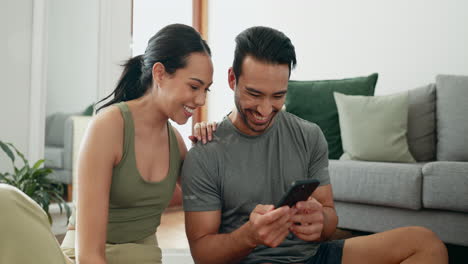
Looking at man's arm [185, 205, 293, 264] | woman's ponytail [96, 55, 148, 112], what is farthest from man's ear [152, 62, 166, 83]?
man's arm [185, 205, 293, 264]

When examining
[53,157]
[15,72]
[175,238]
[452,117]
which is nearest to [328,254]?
[452,117]

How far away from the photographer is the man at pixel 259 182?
138 cm

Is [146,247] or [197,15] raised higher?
[197,15]

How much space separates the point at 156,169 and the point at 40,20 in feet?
7.18

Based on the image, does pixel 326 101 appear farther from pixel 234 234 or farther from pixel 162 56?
pixel 234 234

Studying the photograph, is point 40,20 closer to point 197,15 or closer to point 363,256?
point 197,15

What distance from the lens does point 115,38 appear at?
3.71 metres

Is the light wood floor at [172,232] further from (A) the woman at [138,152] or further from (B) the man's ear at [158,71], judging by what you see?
(B) the man's ear at [158,71]

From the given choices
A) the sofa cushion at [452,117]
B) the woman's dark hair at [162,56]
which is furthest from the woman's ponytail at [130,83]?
the sofa cushion at [452,117]

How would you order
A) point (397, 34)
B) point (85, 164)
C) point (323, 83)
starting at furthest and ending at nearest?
1. point (397, 34)
2. point (323, 83)
3. point (85, 164)

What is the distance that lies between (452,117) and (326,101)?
812 mm

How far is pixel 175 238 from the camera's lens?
3.27 metres

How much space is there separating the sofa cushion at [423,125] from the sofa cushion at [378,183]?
0.49 metres

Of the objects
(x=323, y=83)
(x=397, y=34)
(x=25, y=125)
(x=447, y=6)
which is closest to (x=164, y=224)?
(x=25, y=125)
